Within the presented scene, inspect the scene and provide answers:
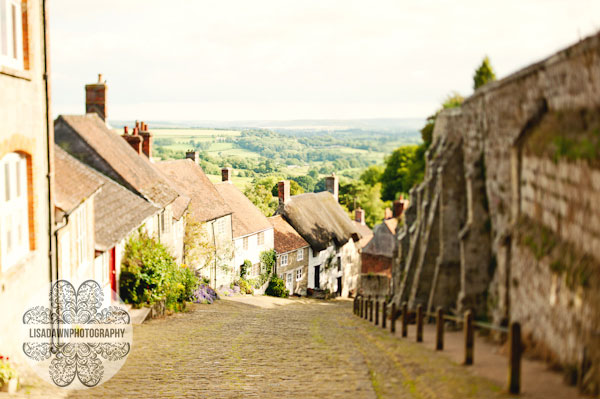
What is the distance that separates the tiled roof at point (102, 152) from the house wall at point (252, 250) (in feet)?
42.9

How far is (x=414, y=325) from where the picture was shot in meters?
14.3

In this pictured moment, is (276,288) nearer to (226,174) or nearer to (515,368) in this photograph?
(226,174)

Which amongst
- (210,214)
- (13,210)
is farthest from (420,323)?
(210,214)

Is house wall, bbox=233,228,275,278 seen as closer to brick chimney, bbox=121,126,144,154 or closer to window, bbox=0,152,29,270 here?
brick chimney, bbox=121,126,144,154

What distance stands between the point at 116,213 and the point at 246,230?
765 inches

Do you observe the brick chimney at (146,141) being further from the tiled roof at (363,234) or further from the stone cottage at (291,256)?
the tiled roof at (363,234)

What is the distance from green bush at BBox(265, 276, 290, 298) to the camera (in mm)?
38188

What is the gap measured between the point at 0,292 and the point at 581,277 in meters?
8.04

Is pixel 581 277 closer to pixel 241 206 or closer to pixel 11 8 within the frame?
pixel 11 8

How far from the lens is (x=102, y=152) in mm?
21188

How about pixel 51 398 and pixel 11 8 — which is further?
pixel 11 8

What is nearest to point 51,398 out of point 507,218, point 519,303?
point 519,303

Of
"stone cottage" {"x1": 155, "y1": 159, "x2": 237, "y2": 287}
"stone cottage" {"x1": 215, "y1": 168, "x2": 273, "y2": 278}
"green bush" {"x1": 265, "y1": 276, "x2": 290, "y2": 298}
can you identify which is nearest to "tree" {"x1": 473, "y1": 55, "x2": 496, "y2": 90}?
"stone cottage" {"x1": 155, "y1": 159, "x2": 237, "y2": 287}

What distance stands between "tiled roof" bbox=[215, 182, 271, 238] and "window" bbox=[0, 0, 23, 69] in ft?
85.8
